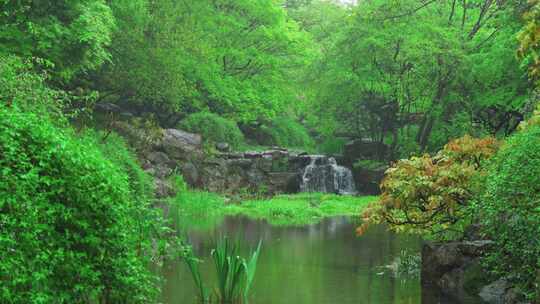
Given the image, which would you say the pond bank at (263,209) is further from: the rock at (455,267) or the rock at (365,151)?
the rock at (455,267)

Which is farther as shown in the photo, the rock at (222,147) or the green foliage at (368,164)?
the green foliage at (368,164)

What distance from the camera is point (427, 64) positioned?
2702 centimetres

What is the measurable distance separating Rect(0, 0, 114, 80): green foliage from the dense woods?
0.18 ft

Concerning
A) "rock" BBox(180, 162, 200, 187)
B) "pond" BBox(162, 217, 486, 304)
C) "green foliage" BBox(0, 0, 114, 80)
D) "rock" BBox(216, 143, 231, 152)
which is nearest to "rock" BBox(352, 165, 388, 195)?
"rock" BBox(216, 143, 231, 152)

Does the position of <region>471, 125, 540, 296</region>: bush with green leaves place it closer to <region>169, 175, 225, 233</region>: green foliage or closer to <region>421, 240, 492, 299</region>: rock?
<region>421, 240, 492, 299</region>: rock

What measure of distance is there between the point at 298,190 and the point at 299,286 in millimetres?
19458

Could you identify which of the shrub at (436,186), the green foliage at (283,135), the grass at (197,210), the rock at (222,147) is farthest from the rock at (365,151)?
the shrub at (436,186)

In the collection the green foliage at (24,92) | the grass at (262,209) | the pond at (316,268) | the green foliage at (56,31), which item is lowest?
the pond at (316,268)

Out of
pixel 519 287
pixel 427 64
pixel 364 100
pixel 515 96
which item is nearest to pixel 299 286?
pixel 519 287

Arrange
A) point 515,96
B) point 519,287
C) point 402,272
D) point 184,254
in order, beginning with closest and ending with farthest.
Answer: point 184,254 → point 519,287 → point 402,272 → point 515,96

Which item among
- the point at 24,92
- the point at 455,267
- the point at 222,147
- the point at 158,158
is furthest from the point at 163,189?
the point at 455,267

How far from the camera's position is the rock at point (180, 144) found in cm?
2617

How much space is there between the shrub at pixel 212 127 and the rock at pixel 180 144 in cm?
129

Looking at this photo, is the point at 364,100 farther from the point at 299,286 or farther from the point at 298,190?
the point at 299,286
